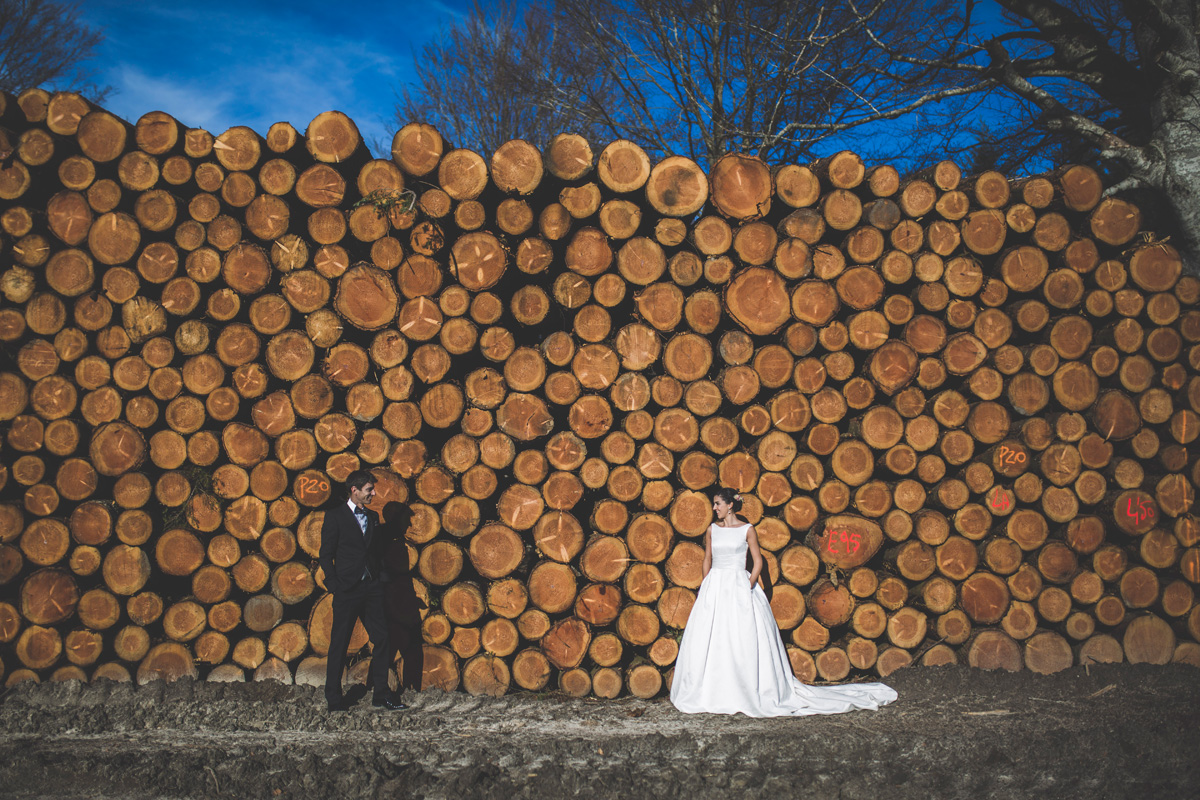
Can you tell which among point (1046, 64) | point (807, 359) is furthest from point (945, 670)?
point (1046, 64)

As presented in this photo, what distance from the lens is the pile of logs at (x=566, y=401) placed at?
165 inches

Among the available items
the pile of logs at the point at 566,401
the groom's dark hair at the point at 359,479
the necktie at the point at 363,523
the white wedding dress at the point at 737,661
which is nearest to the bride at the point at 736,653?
the white wedding dress at the point at 737,661

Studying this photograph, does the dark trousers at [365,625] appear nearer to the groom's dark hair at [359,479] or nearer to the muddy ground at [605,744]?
the muddy ground at [605,744]

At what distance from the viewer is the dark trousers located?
13.0 ft

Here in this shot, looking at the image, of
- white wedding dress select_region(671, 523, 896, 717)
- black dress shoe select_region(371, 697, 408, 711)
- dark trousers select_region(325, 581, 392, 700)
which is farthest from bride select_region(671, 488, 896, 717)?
dark trousers select_region(325, 581, 392, 700)

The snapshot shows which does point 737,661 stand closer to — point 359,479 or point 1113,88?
point 359,479

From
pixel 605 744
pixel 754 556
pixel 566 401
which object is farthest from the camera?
pixel 566 401

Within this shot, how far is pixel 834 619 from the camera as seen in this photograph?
4.44 meters

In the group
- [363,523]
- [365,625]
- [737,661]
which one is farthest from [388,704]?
[737,661]

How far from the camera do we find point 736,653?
4.08 m

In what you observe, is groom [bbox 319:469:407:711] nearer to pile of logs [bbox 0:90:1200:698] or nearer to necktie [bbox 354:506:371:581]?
necktie [bbox 354:506:371:581]

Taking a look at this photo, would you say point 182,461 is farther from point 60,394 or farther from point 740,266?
point 740,266

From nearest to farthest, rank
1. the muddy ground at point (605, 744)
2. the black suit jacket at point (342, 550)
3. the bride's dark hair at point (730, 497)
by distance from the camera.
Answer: the muddy ground at point (605, 744) → the black suit jacket at point (342, 550) → the bride's dark hair at point (730, 497)

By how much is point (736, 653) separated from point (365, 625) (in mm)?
2360
